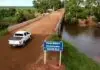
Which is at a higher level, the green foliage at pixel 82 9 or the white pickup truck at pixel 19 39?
the white pickup truck at pixel 19 39

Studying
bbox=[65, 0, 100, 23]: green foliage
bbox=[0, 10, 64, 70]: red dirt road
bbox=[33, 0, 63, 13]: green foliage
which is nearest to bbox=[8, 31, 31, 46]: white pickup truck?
bbox=[0, 10, 64, 70]: red dirt road

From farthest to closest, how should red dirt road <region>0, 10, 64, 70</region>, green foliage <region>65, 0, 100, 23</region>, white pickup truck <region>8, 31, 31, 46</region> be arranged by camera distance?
1. green foliage <region>65, 0, 100, 23</region>
2. white pickup truck <region>8, 31, 31, 46</region>
3. red dirt road <region>0, 10, 64, 70</region>

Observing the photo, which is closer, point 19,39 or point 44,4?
point 19,39

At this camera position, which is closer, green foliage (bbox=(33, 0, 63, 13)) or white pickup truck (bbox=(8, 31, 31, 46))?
white pickup truck (bbox=(8, 31, 31, 46))

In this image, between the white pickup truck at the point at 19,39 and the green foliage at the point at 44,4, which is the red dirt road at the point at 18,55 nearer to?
the white pickup truck at the point at 19,39

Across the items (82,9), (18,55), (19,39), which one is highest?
(19,39)

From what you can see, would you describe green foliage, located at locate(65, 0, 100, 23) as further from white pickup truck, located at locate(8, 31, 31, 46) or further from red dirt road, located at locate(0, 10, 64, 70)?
white pickup truck, located at locate(8, 31, 31, 46)

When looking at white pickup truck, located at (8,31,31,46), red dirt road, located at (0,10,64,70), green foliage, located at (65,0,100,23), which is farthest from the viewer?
green foliage, located at (65,0,100,23)

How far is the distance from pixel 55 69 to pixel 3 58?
6249mm

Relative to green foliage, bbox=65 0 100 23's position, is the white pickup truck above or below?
above

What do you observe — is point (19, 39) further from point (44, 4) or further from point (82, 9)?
point (44, 4)

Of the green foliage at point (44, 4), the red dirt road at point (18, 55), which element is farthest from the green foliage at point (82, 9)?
the red dirt road at point (18, 55)

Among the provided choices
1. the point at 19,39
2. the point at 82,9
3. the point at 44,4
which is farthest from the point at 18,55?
the point at 44,4

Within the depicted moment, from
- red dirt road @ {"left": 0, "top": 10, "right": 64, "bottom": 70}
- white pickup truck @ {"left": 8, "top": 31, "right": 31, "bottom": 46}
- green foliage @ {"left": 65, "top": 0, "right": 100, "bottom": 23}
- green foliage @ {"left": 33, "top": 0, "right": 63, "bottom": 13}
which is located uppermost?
white pickup truck @ {"left": 8, "top": 31, "right": 31, "bottom": 46}
